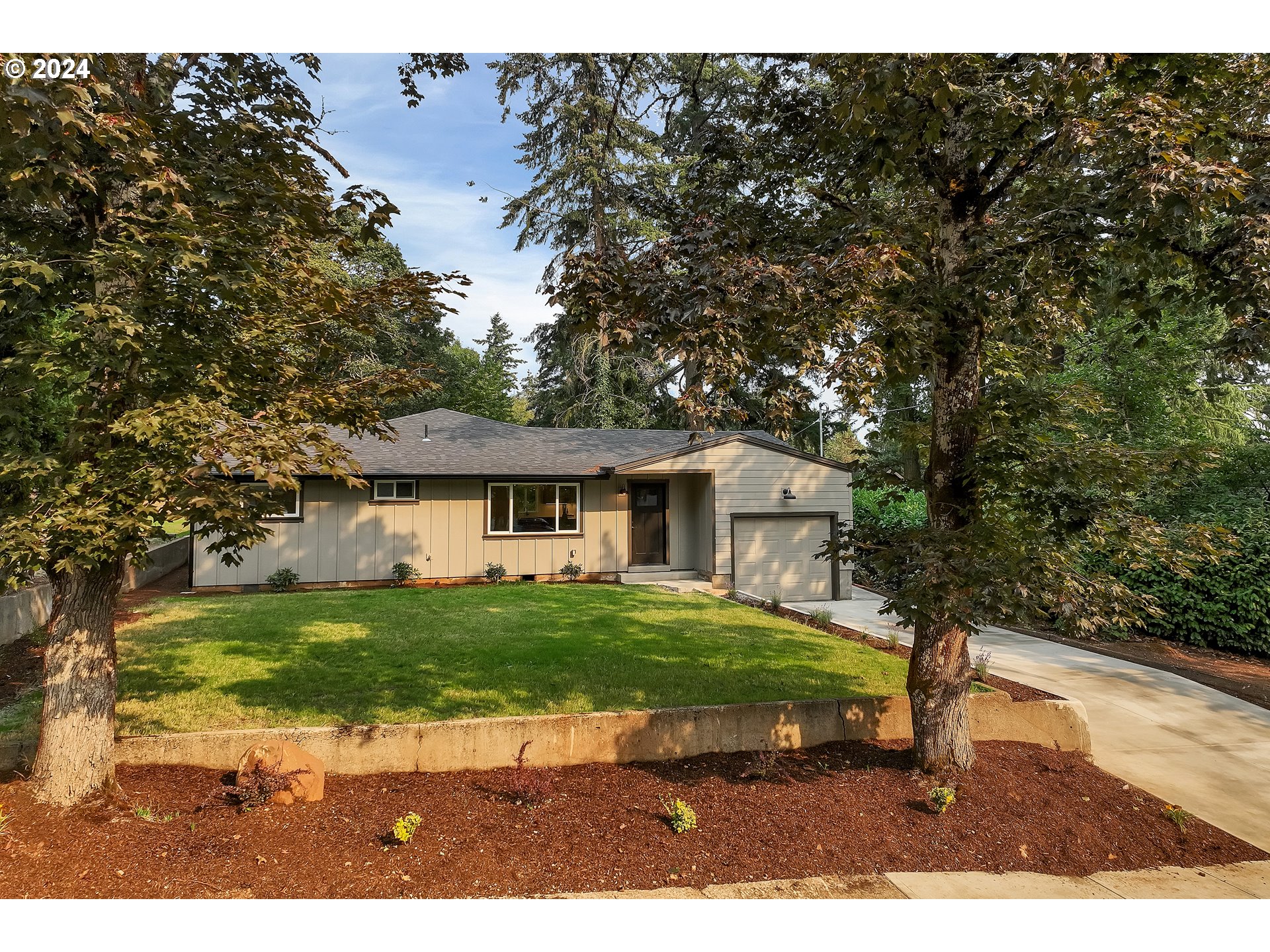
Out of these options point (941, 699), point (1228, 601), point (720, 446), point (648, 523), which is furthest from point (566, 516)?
point (1228, 601)

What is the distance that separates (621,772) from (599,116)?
17910 mm

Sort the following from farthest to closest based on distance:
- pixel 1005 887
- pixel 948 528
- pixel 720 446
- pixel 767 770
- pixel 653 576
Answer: pixel 653 576 → pixel 720 446 → pixel 767 770 → pixel 948 528 → pixel 1005 887

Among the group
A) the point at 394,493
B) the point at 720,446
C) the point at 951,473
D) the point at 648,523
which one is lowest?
the point at 648,523

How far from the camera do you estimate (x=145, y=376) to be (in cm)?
330

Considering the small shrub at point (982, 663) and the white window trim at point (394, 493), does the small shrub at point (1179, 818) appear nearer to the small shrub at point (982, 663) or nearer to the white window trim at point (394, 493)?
the small shrub at point (982, 663)

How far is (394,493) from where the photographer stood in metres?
12.5

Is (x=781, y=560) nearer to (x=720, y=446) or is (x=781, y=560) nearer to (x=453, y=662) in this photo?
(x=720, y=446)

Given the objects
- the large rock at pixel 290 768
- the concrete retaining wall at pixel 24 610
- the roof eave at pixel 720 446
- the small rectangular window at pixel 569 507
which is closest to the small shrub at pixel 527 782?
the large rock at pixel 290 768

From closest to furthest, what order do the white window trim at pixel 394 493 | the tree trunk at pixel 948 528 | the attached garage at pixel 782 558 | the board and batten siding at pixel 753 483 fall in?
the tree trunk at pixel 948 528
the white window trim at pixel 394 493
the board and batten siding at pixel 753 483
the attached garage at pixel 782 558

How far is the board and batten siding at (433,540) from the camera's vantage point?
11820 millimetres

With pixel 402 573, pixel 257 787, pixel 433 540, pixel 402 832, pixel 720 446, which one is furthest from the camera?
pixel 720 446

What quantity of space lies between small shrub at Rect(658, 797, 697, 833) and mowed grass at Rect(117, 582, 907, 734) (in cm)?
141

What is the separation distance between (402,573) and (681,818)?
32.8 ft

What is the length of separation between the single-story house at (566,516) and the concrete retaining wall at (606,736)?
712cm
